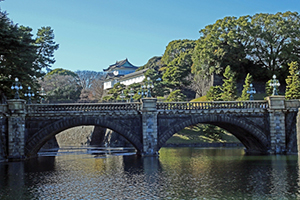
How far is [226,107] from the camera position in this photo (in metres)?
Result: 37.8

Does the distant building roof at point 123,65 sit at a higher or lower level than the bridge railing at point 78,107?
higher

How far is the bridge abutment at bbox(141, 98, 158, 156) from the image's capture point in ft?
121

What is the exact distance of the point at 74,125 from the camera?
1442 inches

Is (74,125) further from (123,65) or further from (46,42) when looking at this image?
(123,65)

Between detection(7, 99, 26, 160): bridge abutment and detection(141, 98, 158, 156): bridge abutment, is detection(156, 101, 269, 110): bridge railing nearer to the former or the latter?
detection(141, 98, 158, 156): bridge abutment

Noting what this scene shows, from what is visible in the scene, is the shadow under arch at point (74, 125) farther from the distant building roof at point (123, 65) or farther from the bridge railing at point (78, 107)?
the distant building roof at point (123, 65)

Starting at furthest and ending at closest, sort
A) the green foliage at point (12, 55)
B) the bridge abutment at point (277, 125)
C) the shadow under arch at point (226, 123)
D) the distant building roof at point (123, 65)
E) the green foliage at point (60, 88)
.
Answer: the distant building roof at point (123, 65) → the green foliage at point (60, 88) → the bridge abutment at point (277, 125) → the shadow under arch at point (226, 123) → the green foliage at point (12, 55)

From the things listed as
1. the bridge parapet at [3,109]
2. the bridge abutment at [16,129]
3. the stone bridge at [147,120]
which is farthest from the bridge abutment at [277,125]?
the bridge parapet at [3,109]

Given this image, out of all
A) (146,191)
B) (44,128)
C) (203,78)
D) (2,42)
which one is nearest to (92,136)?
(203,78)

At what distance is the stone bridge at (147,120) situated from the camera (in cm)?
3522

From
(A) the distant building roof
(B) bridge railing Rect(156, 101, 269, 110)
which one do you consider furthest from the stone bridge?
(A) the distant building roof

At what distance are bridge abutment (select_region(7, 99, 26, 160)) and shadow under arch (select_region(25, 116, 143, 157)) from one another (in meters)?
0.77

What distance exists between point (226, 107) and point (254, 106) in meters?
2.83

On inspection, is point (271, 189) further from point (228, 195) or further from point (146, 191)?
point (146, 191)
